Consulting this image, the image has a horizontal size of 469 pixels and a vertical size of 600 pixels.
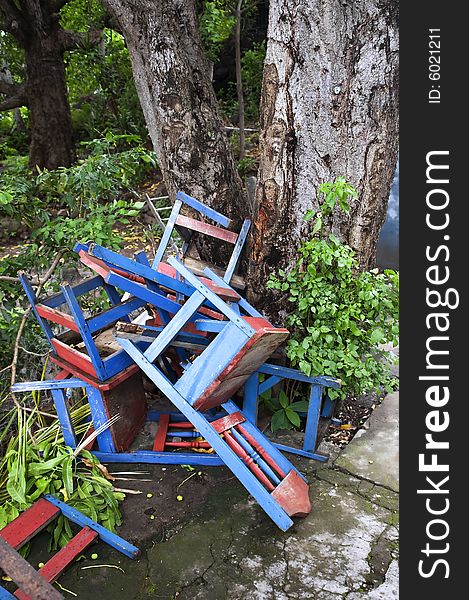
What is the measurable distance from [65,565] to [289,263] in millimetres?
2374

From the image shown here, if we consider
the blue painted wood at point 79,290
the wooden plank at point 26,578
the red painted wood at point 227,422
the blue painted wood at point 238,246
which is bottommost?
the wooden plank at point 26,578

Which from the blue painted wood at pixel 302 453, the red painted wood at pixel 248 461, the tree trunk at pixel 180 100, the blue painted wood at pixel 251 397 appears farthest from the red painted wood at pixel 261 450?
the tree trunk at pixel 180 100

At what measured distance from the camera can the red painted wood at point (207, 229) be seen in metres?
4.11

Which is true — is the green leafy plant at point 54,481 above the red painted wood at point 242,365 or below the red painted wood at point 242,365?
below

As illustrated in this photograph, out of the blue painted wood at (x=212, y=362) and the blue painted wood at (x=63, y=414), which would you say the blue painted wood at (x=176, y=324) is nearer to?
the blue painted wood at (x=212, y=362)

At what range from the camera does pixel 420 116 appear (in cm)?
256

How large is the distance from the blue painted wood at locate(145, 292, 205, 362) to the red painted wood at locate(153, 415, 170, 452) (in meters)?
0.90

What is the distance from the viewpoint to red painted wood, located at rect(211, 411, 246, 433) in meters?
3.36

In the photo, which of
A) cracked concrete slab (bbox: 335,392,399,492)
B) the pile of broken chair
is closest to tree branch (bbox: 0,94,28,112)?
the pile of broken chair

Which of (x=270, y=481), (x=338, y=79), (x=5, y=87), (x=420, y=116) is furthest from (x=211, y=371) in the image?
(x=5, y=87)

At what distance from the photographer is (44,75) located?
9.49 metres

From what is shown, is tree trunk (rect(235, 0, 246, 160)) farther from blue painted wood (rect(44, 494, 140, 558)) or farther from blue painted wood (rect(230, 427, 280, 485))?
blue painted wood (rect(44, 494, 140, 558))

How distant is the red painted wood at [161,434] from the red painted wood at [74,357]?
75 centimetres

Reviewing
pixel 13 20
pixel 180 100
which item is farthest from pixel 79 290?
pixel 13 20
